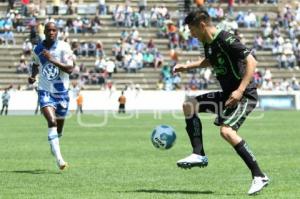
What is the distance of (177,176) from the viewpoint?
46.9 ft

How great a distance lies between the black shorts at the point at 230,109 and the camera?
38.6 feet

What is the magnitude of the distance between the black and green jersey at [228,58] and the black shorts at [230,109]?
124 mm

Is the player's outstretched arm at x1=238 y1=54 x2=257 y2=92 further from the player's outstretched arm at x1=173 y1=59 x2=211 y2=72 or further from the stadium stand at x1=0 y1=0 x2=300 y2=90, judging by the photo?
the stadium stand at x1=0 y1=0 x2=300 y2=90

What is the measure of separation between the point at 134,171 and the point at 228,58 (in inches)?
163

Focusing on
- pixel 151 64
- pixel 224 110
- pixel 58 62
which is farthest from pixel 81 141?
pixel 151 64

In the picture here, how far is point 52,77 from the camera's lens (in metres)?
15.8

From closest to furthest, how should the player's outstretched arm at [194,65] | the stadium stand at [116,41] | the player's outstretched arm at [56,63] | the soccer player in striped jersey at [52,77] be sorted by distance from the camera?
1. the player's outstretched arm at [194,65]
2. the player's outstretched arm at [56,63]
3. the soccer player in striped jersey at [52,77]
4. the stadium stand at [116,41]

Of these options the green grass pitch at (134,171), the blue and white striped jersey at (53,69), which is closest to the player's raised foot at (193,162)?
the green grass pitch at (134,171)

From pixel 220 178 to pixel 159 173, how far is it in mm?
1337

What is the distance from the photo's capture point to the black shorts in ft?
38.6

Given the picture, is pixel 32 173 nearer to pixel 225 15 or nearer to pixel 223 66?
pixel 223 66

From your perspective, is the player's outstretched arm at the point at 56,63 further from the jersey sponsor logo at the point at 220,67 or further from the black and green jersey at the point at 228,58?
the jersey sponsor logo at the point at 220,67

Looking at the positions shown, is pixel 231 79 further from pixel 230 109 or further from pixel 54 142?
pixel 54 142

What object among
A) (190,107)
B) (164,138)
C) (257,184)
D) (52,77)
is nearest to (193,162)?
(190,107)
